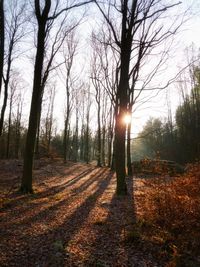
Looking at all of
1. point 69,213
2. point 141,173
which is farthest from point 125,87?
point 141,173

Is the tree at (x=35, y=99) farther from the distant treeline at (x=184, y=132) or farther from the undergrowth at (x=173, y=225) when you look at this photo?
the distant treeline at (x=184, y=132)

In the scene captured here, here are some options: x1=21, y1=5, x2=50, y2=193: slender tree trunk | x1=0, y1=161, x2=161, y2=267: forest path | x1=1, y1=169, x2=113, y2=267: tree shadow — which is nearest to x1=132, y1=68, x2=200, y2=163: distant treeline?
x1=21, y1=5, x2=50, y2=193: slender tree trunk

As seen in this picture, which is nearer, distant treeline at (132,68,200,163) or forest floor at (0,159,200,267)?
forest floor at (0,159,200,267)

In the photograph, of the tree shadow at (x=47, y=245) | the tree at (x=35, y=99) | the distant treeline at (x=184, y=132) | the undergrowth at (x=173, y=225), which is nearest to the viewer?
the tree shadow at (x=47, y=245)

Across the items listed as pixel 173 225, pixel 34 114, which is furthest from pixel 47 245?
pixel 34 114

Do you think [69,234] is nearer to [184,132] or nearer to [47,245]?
[47,245]

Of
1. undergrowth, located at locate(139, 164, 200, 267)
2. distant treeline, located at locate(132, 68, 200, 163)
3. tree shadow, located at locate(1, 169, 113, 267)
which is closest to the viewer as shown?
tree shadow, located at locate(1, 169, 113, 267)

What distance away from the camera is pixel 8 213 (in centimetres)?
677

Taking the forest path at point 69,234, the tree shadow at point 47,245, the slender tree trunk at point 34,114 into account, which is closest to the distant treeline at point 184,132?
the slender tree trunk at point 34,114

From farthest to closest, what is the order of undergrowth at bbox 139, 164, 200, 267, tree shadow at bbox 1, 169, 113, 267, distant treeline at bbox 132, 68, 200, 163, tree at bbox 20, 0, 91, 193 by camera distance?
distant treeline at bbox 132, 68, 200, 163, tree at bbox 20, 0, 91, 193, undergrowth at bbox 139, 164, 200, 267, tree shadow at bbox 1, 169, 113, 267

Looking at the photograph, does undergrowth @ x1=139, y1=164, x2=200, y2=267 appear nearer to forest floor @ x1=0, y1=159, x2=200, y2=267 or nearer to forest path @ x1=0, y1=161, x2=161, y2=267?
forest floor @ x1=0, y1=159, x2=200, y2=267

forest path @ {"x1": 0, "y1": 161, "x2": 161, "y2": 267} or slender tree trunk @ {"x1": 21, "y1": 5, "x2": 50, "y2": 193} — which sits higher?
slender tree trunk @ {"x1": 21, "y1": 5, "x2": 50, "y2": 193}

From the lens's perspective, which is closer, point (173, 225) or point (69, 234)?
point (173, 225)

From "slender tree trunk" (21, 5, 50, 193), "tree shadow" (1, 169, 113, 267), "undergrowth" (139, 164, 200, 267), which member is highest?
"slender tree trunk" (21, 5, 50, 193)
